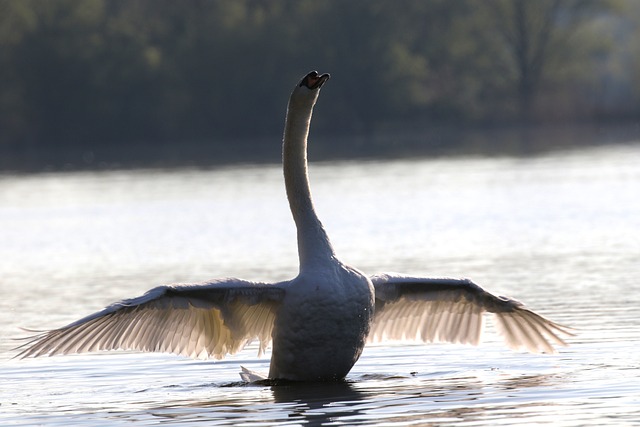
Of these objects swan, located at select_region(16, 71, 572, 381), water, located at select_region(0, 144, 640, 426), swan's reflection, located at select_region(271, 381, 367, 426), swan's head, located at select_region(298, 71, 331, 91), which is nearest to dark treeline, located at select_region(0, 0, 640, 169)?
→ water, located at select_region(0, 144, 640, 426)

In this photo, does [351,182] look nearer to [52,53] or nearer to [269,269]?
[269,269]

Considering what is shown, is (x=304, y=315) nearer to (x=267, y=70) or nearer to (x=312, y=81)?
(x=312, y=81)

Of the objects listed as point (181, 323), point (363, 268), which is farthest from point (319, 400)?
point (363, 268)

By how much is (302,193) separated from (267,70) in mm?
70673

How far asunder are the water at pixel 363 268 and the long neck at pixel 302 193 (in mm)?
1136

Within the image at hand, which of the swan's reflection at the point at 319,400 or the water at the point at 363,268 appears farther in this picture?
the water at the point at 363,268

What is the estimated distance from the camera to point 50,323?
51.1ft

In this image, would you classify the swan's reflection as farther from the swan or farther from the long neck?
the long neck

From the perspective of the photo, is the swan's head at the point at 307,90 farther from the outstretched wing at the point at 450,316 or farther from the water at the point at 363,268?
the water at the point at 363,268

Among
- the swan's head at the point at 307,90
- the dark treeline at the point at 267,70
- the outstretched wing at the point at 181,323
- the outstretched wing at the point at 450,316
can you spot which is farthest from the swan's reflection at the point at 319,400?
the dark treeline at the point at 267,70

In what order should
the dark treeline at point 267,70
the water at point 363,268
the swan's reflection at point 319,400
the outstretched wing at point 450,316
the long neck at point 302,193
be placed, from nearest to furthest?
the swan's reflection at point 319,400
the water at point 363,268
the long neck at point 302,193
the outstretched wing at point 450,316
the dark treeline at point 267,70

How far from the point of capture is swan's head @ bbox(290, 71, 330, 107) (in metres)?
11.0

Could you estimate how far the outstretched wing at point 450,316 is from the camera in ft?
38.5

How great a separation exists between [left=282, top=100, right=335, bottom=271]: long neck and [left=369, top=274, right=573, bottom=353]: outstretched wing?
0.95 m
